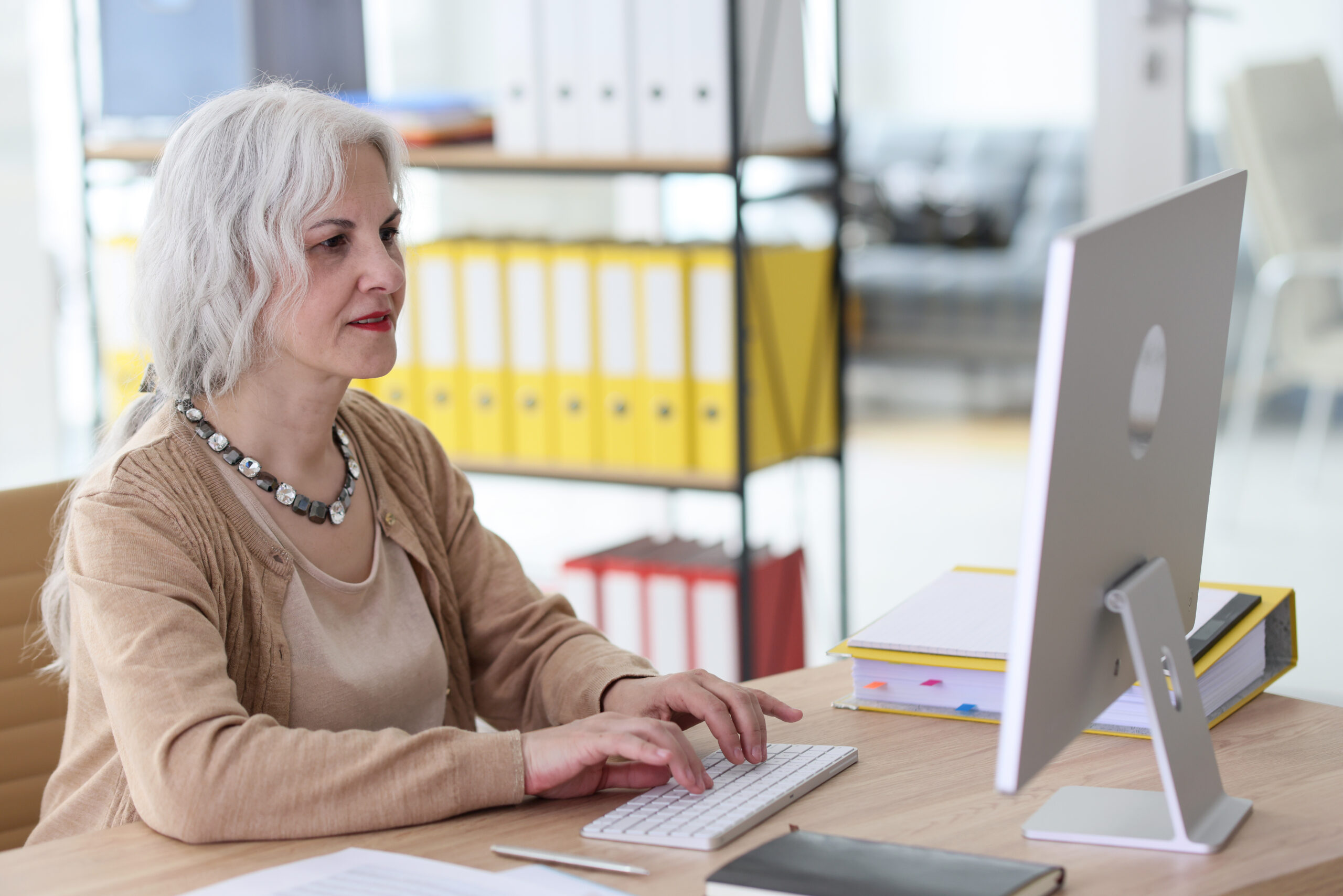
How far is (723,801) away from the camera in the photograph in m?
1.21

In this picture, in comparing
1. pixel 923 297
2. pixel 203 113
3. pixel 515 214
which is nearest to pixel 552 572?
pixel 515 214

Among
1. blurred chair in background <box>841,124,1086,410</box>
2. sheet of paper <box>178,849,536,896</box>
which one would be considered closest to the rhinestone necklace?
sheet of paper <box>178,849,536,896</box>

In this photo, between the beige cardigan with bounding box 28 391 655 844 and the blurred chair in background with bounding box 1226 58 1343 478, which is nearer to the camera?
the beige cardigan with bounding box 28 391 655 844

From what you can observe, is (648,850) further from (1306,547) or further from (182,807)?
(1306,547)

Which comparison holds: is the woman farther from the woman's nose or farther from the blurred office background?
the blurred office background

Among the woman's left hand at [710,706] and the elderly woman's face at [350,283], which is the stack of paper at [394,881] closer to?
the woman's left hand at [710,706]

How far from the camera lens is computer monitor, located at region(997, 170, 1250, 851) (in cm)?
94

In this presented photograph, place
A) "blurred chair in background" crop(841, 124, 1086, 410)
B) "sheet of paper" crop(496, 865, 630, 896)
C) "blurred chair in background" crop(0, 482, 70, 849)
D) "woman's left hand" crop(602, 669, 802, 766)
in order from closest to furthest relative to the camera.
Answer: "sheet of paper" crop(496, 865, 630, 896)
"woman's left hand" crop(602, 669, 802, 766)
"blurred chair in background" crop(0, 482, 70, 849)
"blurred chair in background" crop(841, 124, 1086, 410)

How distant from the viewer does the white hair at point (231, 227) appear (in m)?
1.42

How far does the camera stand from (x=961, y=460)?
530cm

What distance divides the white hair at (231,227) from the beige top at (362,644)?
11 cm

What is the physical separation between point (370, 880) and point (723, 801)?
0.28 meters

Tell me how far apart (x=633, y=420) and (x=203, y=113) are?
149 cm

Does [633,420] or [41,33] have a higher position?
[41,33]
